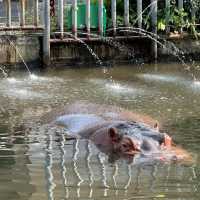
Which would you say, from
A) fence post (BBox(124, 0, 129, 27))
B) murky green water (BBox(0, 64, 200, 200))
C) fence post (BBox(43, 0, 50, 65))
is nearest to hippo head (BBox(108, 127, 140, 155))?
murky green water (BBox(0, 64, 200, 200))

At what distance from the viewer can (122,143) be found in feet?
23.1

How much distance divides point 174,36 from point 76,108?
8.01m

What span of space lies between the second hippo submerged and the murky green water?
204 millimetres

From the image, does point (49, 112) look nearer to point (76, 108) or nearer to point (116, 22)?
Answer: point (76, 108)

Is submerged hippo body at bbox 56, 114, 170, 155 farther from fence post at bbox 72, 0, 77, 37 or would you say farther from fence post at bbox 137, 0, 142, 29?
fence post at bbox 137, 0, 142, 29

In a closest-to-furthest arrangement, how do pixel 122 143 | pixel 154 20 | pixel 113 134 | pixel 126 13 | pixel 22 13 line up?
pixel 122 143, pixel 113 134, pixel 22 13, pixel 126 13, pixel 154 20

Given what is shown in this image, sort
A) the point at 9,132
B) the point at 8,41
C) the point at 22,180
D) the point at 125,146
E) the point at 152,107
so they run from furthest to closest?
the point at 8,41 → the point at 152,107 → the point at 9,132 → the point at 125,146 → the point at 22,180

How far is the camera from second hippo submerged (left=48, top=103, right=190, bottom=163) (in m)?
6.89

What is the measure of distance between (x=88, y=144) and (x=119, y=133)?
0.50 metres

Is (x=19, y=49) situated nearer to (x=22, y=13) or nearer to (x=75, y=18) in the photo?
(x=22, y=13)

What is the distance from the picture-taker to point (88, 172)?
629cm

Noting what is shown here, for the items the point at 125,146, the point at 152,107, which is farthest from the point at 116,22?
the point at 125,146

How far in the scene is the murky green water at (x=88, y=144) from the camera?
5.74m

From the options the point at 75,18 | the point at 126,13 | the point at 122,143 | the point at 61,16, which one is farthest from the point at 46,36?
the point at 122,143
